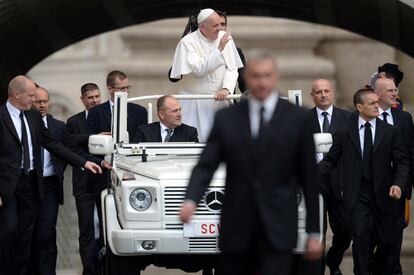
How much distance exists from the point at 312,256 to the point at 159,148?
14.4 feet

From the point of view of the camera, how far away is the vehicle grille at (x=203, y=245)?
44.4 ft

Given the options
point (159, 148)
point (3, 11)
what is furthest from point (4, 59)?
point (159, 148)

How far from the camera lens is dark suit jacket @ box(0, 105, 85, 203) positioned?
15078mm

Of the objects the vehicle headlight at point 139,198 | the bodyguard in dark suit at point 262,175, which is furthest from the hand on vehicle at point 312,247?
the vehicle headlight at point 139,198

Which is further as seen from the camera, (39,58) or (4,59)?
(39,58)

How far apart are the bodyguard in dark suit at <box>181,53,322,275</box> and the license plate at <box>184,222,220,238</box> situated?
2.67 m

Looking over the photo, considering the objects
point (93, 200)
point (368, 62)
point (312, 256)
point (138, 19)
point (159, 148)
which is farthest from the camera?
point (368, 62)

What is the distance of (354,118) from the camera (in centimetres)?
1565

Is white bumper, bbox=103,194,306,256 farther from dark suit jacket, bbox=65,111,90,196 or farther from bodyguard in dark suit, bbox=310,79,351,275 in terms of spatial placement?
dark suit jacket, bbox=65,111,90,196

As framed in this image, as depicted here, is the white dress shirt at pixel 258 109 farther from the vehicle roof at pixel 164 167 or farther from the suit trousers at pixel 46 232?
the suit trousers at pixel 46 232

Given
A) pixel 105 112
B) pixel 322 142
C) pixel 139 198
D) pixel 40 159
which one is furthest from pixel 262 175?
pixel 105 112

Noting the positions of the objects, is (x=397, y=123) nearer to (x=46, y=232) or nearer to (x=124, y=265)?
(x=46, y=232)

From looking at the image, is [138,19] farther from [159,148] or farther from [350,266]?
[159,148]

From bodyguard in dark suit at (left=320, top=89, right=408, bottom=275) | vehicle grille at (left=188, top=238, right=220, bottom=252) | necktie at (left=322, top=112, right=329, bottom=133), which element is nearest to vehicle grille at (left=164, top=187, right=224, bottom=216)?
vehicle grille at (left=188, top=238, right=220, bottom=252)
